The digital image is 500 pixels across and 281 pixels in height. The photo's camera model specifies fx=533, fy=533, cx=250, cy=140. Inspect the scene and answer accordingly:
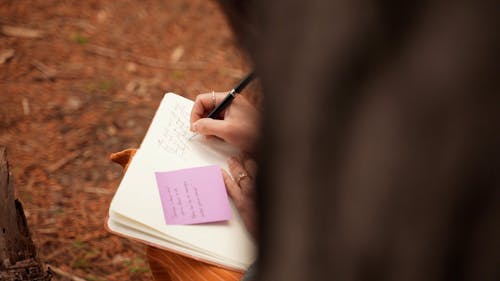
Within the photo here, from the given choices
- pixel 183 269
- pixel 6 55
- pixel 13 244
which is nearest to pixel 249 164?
pixel 183 269

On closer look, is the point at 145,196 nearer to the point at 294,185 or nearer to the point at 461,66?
the point at 294,185

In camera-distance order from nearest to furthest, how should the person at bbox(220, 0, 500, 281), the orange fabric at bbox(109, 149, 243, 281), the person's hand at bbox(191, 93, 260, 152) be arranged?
the person at bbox(220, 0, 500, 281), the orange fabric at bbox(109, 149, 243, 281), the person's hand at bbox(191, 93, 260, 152)

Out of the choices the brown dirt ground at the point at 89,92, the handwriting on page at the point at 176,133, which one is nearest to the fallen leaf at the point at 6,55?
the brown dirt ground at the point at 89,92

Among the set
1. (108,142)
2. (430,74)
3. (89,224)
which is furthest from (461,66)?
(108,142)

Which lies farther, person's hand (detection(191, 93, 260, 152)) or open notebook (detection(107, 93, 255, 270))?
person's hand (detection(191, 93, 260, 152))

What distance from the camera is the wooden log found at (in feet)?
3.95

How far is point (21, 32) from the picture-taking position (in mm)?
2857

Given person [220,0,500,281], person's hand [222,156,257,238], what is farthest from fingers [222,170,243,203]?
person [220,0,500,281]

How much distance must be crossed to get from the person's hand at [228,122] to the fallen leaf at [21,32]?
1.80m

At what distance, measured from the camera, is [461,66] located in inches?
12.2

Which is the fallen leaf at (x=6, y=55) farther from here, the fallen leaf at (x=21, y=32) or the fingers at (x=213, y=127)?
the fingers at (x=213, y=127)

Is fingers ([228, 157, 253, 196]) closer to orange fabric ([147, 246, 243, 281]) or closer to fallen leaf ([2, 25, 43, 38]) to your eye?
orange fabric ([147, 246, 243, 281])

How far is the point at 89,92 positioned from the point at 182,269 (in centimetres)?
162

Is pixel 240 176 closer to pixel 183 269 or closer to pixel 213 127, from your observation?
pixel 213 127
